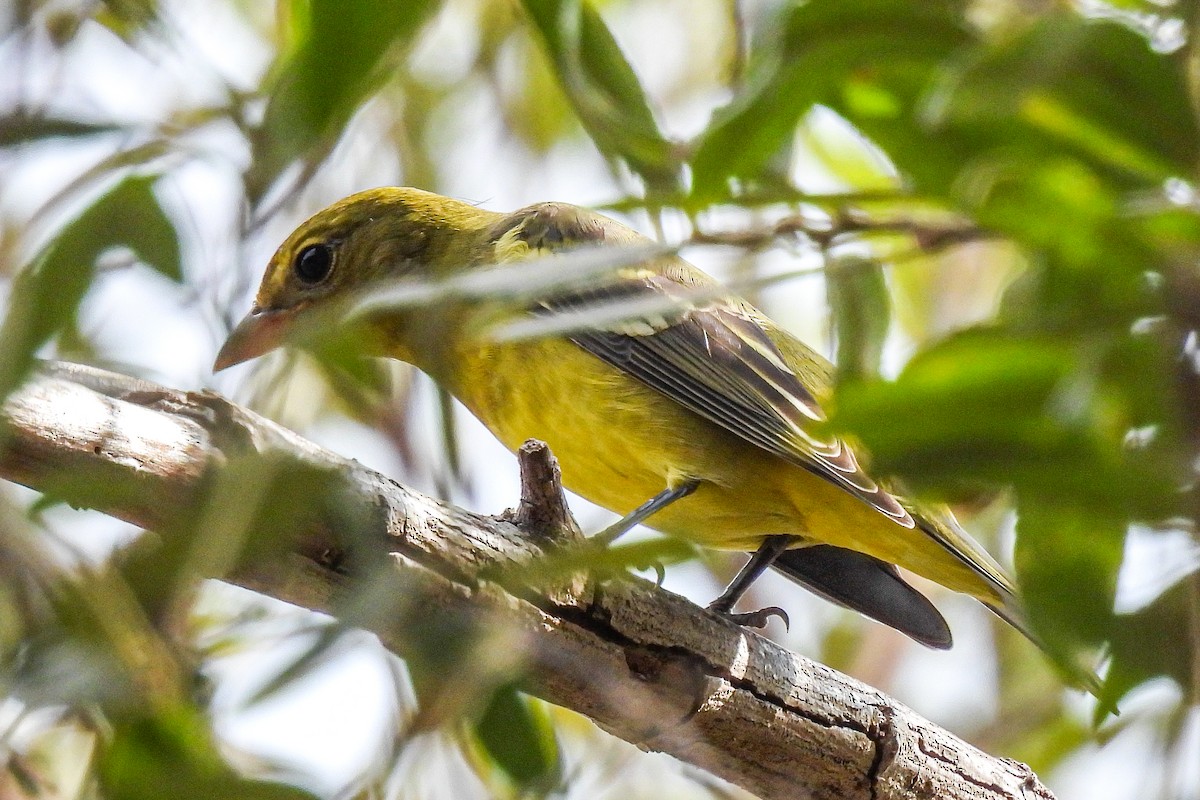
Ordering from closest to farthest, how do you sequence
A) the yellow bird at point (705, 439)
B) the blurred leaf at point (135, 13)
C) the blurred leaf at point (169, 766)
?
the blurred leaf at point (169, 766), the blurred leaf at point (135, 13), the yellow bird at point (705, 439)

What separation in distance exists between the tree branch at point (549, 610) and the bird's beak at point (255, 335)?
66.0 inches

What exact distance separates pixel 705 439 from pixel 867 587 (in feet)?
2.29

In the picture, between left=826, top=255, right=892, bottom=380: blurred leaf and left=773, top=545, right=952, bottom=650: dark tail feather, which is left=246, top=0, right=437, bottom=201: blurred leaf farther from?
left=773, top=545, right=952, bottom=650: dark tail feather

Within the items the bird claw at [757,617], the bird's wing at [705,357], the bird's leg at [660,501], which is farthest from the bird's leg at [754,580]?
the bird's wing at [705,357]

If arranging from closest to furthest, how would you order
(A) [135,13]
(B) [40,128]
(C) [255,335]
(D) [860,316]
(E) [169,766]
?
(E) [169,766] < (B) [40,128] < (A) [135,13] < (D) [860,316] < (C) [255,335]

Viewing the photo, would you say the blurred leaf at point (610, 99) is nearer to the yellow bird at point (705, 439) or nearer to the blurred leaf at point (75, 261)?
the blurred leaf at point (75, 261)

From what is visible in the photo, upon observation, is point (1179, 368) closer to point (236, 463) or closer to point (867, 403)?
point (867, 403)

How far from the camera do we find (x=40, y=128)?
127 cm

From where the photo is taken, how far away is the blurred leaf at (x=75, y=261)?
1.15 m

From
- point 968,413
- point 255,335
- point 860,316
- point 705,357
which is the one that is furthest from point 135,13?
point 255,335

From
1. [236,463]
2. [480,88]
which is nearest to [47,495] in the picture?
[236,463]

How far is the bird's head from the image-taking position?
13.2 ft

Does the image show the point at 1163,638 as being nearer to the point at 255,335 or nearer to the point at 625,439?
the point at 625,439

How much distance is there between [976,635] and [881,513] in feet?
10.2
